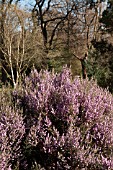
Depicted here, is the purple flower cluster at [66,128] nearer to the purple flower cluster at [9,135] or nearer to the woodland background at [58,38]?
the purple flower cluster at [9,135]

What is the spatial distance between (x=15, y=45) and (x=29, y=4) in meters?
9.93

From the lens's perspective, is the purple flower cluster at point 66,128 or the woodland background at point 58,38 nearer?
the purple flower cluster at point 66,128

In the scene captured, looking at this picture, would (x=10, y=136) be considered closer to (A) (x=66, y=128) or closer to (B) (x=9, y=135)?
(B) (x=9, y=135)

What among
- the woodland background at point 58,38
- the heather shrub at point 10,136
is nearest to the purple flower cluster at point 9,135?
the heather shrub at point 10,136

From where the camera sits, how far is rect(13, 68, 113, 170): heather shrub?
2486 mm

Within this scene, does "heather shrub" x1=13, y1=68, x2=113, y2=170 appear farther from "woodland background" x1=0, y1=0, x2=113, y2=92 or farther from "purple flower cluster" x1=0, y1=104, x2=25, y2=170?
"woodland background" x1=0, y1=0, x2=113, y2=92

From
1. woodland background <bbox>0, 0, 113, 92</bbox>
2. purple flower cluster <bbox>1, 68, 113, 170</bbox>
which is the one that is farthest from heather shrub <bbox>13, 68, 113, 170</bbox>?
woodland background <bbox>0, 0, 113, 92</bbox>

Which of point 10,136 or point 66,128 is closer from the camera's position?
point 10,136

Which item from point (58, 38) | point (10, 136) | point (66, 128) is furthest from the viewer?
point (58, 38)

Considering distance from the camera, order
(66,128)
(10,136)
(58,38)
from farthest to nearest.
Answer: (58,38) < (66,128) < (10,136)

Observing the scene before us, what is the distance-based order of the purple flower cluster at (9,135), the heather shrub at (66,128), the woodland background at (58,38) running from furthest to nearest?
1. the woodland background at (58,38)
2. the heather shrub at (66,128)
3. the purple flower cluster at (9,135)

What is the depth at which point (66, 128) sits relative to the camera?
2.76 metres

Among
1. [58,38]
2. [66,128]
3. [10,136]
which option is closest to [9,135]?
[10,136]

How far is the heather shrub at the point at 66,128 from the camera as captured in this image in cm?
249
